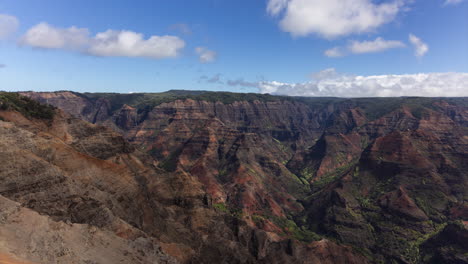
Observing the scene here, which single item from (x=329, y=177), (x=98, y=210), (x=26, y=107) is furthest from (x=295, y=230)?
(x=26, y=107)

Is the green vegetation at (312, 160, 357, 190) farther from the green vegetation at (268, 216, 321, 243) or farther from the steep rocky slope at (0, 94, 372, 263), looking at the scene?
the steep rocky slope at (0, 94, 372, 263)

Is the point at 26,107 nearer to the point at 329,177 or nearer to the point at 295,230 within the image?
the point at 295,230

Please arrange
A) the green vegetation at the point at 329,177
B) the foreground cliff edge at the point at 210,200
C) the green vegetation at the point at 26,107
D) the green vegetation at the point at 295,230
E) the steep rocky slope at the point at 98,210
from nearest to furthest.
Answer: the steep rocky slope at the point at 98,210, the foreground cliff edge at the point at 210,200, the green vegetation at the point at 26,107, the green vegetation at the point at 295,230, the green vegetation at the point at 329,177

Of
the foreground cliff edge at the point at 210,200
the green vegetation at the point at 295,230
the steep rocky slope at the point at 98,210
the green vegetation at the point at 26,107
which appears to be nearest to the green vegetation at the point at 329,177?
the foreground cliff edge at the point at 210,200

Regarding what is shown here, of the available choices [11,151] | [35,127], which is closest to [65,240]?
[11,151]

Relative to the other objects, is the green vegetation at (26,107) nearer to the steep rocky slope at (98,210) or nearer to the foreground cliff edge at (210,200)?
the steep rocky slope at (98,210)

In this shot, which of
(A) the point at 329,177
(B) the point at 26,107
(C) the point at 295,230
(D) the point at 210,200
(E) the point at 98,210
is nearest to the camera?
(E) the point at 98,210

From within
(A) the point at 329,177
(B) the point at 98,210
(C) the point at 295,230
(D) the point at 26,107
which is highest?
(D) the point at 26,107

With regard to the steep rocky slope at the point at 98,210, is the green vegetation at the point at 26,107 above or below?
above
